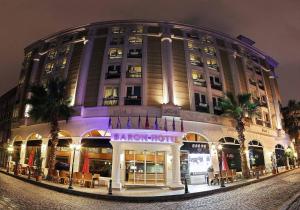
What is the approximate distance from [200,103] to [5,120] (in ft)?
113

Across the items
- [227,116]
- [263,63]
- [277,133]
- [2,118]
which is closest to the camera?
[227,116]

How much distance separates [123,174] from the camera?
2325cm

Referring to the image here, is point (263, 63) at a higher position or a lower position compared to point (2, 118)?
higher

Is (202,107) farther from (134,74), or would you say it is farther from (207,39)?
(207,39)

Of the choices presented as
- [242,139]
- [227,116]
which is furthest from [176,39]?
[242,139]

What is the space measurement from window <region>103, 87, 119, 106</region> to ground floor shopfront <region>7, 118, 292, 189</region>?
2.23 meters

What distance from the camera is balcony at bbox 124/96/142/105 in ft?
85.6

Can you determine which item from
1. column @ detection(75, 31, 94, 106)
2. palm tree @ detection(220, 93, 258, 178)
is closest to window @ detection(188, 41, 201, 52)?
palm tree @ detection(220, 93, 258, 178)

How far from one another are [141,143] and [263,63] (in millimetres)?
28594

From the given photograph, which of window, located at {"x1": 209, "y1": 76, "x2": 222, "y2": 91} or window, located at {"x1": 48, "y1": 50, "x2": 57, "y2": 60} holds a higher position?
window, located at {"x1": 48, "y1": 50, "x2": 57, "y2": 60}

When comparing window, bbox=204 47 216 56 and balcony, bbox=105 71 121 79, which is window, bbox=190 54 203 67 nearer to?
window, bbox=204 47 216 56

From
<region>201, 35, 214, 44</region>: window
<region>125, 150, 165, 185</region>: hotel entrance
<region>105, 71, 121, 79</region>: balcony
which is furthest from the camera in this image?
<region>201, 35, 214, 44</region>: window

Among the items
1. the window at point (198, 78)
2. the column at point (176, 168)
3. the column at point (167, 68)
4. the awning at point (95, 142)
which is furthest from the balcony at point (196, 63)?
the awning at point (95, 142)

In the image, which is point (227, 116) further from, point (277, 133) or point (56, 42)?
point (56, 42)
